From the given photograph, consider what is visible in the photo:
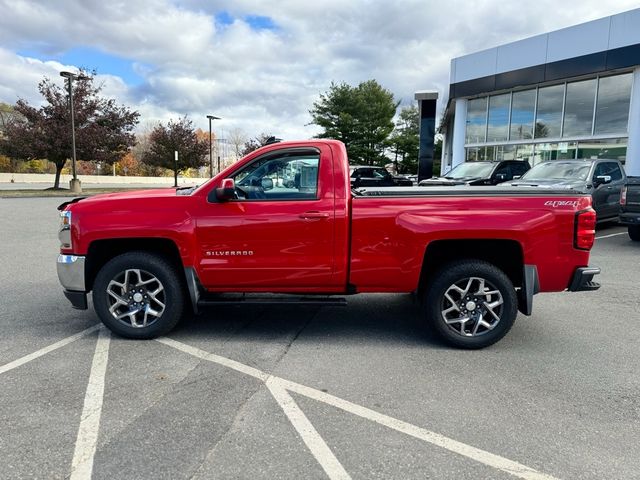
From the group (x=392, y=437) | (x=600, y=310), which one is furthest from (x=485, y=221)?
(x=600, y=310)

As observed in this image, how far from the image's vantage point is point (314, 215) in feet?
Result: 14.1

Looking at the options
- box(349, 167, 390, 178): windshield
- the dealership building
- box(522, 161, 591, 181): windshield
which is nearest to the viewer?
box(522, 161, 591, 181): windshield

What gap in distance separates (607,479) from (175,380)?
2.97 metres

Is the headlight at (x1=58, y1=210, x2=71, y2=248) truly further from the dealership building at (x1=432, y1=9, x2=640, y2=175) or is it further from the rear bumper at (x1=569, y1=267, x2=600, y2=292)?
the dealership building at (x1=432, y1=9, x2=640, y2=175)

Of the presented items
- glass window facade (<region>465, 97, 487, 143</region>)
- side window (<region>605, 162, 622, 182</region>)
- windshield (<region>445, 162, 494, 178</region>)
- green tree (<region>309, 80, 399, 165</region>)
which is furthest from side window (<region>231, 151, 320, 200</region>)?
green tree (<region>309, 80, 399, 165</region>)

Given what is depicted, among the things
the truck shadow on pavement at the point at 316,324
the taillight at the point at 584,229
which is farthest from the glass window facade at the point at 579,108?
the taillight at the point at 584,229

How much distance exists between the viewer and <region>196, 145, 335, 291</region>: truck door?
4320 millimetres

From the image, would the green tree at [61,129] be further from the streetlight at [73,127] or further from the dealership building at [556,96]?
the dealership building at [556,96]

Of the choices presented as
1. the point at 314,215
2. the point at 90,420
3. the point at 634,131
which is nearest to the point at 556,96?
the point at 634,131

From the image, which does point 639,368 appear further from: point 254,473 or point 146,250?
point 146,250

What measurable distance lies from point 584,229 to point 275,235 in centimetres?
281

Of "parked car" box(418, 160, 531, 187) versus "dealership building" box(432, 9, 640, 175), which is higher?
"dealership building" box(432, 9, 640, 175)

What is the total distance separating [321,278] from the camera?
4438mm

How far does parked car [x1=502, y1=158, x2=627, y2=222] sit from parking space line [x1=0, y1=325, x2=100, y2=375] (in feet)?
31.5
